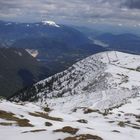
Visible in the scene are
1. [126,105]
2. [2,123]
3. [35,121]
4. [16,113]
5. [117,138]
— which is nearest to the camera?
A: [117,138]

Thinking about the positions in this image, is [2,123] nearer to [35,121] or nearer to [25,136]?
[35,121]

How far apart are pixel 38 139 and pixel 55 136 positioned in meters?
2.18

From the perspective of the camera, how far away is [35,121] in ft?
220

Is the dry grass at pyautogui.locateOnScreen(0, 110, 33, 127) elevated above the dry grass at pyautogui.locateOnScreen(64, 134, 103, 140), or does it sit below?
below

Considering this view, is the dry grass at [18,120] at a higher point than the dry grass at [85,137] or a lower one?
lower

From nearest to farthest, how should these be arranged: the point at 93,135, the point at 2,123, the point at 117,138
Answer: the point at 93,135
the point at 117,138
the point at 2,123

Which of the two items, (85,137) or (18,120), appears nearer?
(85,137)

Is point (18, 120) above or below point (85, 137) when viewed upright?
below

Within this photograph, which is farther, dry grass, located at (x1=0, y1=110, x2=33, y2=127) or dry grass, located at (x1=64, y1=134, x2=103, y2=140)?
dry grass, located at (x1=0, y1=110, x2=33, y2=127)

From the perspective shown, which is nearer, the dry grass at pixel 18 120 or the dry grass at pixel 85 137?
the dry grass at pixel 85 137

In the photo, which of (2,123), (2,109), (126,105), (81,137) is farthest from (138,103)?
(81,137)

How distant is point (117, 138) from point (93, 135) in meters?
4.42

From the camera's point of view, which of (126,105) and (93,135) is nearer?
(93,135)

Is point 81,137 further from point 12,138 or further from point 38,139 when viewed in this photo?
point 12,138
